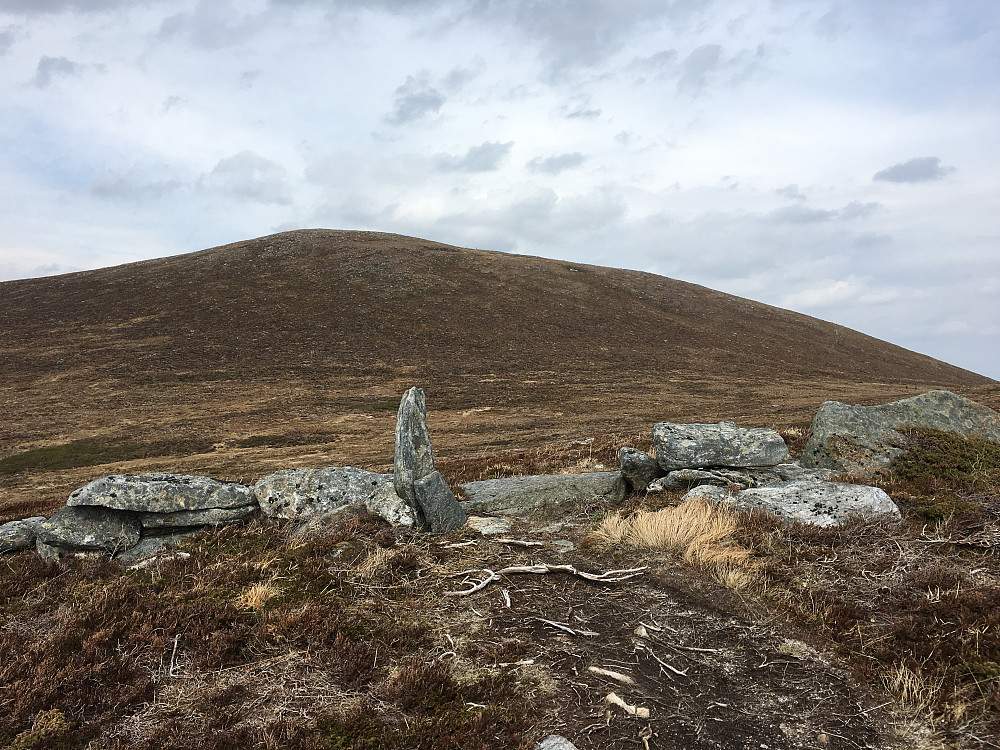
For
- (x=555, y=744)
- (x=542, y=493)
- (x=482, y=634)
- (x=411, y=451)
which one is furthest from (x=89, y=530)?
(x=555, y=744)

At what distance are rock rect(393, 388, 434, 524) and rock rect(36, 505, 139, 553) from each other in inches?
189

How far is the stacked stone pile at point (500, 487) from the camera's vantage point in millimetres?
9211

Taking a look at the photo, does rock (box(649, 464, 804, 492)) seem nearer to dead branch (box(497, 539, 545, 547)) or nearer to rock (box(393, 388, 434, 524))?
dead branch (box(497, 539, 545, 547))

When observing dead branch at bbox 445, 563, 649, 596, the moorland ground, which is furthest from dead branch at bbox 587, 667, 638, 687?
dead branch at bbox 445, 563, 649, 596

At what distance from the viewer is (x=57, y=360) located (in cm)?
4800

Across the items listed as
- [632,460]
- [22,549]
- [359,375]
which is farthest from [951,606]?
[359,375]

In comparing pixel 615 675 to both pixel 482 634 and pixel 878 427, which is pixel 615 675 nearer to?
pixel 482 634

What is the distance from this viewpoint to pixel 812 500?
902 centimetres

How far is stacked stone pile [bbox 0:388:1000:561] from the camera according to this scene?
921 centimetres

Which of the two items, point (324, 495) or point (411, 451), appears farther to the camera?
point (324, 495)

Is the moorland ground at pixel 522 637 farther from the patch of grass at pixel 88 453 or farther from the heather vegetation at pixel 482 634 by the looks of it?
the patch of grass at pixel 88 453

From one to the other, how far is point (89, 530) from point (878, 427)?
1568 cm

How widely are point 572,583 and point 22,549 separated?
33.3ft

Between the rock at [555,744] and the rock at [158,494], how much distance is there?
8.16m
